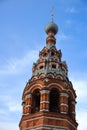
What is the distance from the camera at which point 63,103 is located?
34.2m

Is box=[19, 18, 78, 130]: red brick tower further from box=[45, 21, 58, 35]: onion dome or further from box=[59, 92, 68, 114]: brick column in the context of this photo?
box=[45, 21, 58, 35]: onion dome

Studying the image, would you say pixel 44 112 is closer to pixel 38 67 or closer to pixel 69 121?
pixel 69 121

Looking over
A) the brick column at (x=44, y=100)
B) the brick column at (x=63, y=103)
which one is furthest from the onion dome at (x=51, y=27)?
the brick column at (x=44, y=100)

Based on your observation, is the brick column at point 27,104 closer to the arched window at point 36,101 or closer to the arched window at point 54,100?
the arched window at point 36,101

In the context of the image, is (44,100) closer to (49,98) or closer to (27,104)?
(49,98)

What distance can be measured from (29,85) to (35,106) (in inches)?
73.2

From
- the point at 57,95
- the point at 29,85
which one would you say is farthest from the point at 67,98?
the point at 29,85

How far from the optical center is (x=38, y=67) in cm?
3731

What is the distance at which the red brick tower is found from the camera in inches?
1314

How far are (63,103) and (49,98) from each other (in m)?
1.20

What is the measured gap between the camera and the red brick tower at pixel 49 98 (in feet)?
109

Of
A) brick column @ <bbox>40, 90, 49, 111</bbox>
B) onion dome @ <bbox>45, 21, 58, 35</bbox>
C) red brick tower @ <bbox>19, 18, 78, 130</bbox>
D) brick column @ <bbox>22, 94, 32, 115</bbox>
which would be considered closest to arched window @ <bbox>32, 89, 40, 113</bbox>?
red brick tower @ <bbox>19, 18, 78, 130</bbox>

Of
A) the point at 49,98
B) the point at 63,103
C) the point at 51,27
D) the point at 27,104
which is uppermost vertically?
the point at 51,27

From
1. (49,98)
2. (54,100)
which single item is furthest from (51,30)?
(49,98)
